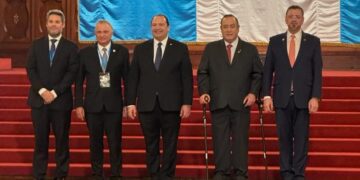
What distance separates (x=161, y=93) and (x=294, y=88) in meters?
1.29

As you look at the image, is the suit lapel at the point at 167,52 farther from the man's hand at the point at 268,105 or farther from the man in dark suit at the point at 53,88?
the man's hand at the point at 268,105

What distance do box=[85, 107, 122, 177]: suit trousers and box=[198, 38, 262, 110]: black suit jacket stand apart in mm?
954

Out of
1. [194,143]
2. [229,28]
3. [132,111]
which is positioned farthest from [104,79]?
[194,143]

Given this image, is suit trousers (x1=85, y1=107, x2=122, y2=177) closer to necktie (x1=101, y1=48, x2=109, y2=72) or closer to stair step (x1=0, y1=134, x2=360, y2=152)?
necktie (x1=101, y1=48, x2=109, y2=72)

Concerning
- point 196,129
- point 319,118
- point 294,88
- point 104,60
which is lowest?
point 196,129

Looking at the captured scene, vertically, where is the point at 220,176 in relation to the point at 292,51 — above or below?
below

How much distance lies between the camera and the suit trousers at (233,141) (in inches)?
209

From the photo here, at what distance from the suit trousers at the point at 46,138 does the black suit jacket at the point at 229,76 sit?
1441 millimetres

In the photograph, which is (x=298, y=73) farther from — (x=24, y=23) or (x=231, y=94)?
(x=24, y=23)

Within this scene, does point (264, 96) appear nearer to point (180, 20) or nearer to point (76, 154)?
point (76, 154)

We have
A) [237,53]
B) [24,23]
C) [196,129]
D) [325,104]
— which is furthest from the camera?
[24,23]

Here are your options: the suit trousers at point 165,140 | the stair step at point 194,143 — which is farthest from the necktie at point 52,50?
the stair step at point 194,143

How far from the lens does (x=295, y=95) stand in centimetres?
527

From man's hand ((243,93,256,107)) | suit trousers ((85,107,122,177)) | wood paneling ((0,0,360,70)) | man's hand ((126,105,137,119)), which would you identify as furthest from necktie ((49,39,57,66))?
wood paneling ((0,0,360,70))
